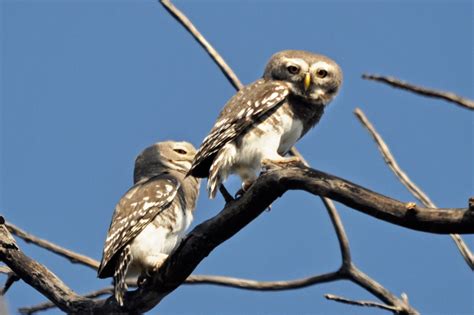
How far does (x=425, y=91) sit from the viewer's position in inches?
101

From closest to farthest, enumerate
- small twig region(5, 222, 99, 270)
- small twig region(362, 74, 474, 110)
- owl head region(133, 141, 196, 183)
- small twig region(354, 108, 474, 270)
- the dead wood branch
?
small twig region(362, 74, 474, 110) → the dead wood branch → small twig region(354, 108, 474, 270) → small twig region(5, 222, 99, 270) → owl head region(133, 141, 196, 183)

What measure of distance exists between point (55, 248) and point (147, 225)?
0.74 meters

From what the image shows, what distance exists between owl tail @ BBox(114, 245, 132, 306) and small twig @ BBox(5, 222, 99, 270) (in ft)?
1.20

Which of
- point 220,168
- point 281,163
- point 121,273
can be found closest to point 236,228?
point 281,163

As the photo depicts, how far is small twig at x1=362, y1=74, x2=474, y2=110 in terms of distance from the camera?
2445 mm

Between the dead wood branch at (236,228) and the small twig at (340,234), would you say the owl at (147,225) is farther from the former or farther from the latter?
the small twig at (340,234)

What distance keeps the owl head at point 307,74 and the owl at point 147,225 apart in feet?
3.79

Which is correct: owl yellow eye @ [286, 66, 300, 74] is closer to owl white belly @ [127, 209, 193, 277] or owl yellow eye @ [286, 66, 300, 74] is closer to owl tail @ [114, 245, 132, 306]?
owl white belly @ [127, 209, 193, 277]

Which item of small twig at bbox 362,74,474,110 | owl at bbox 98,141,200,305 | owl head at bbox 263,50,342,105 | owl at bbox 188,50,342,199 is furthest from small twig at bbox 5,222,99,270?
small twig at bbox 362,74,474,110

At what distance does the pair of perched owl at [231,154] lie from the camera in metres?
5.59

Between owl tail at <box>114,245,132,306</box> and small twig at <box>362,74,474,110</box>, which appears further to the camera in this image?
owl tail at <box>114,245,132,306</box>

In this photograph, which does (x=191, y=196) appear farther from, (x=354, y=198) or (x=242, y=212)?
(x=354, y=198)

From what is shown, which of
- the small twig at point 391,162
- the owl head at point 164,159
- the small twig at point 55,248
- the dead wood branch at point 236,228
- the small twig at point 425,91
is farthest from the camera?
the owl head at point 164,159

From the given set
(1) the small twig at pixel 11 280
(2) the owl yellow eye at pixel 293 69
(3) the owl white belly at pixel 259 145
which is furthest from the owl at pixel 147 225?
(2) the owl yellow eye at pixel 293 69
